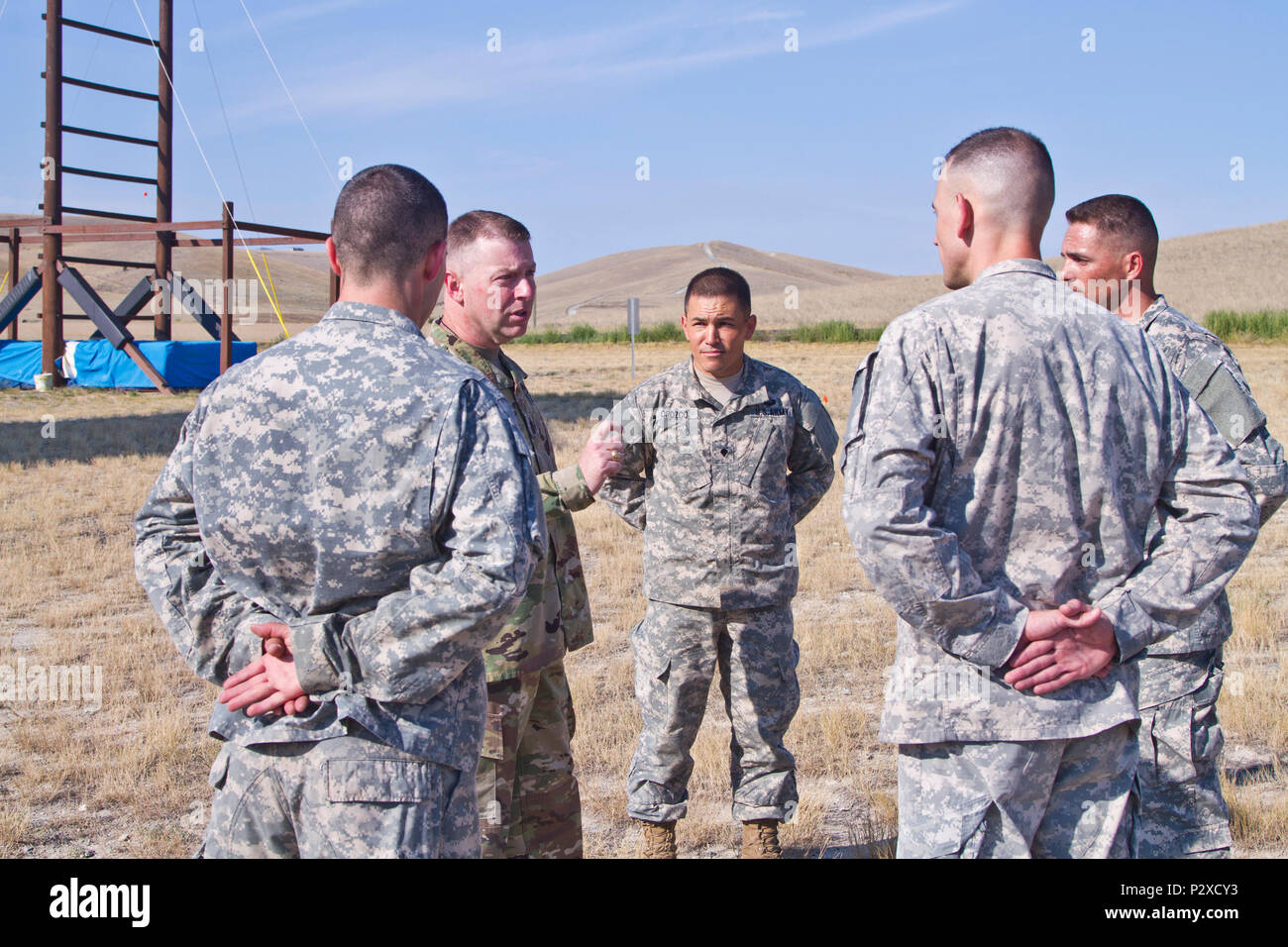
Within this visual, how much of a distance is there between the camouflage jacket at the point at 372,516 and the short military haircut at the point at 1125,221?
249 cm

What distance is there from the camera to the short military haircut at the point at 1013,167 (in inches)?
92.7

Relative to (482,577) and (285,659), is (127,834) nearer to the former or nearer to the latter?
(285,659)

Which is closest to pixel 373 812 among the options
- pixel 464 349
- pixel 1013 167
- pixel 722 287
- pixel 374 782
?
pixel 374 782

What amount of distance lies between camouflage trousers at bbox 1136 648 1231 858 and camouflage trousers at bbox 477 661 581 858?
1786 millimetres

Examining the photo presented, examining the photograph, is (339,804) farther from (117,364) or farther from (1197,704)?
(117,364)

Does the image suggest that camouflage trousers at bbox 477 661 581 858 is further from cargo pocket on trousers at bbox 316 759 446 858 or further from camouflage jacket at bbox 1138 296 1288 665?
camouflage jacket at bbox 1138 296 1288 665

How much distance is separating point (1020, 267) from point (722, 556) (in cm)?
195

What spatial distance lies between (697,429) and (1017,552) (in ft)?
6.78

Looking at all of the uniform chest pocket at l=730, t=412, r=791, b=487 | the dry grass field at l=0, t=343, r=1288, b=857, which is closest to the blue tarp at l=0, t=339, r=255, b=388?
the dry grass field at l=0, t=343, r=1288, b=857

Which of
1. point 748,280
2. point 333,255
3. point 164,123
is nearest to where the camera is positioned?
point 333,255

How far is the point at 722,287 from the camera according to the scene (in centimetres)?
423

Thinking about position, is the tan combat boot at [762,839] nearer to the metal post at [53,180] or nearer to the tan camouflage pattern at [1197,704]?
the tan camouflage pattern at [1197,704]

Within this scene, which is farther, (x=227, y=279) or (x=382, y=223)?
(x=227, y=279)
